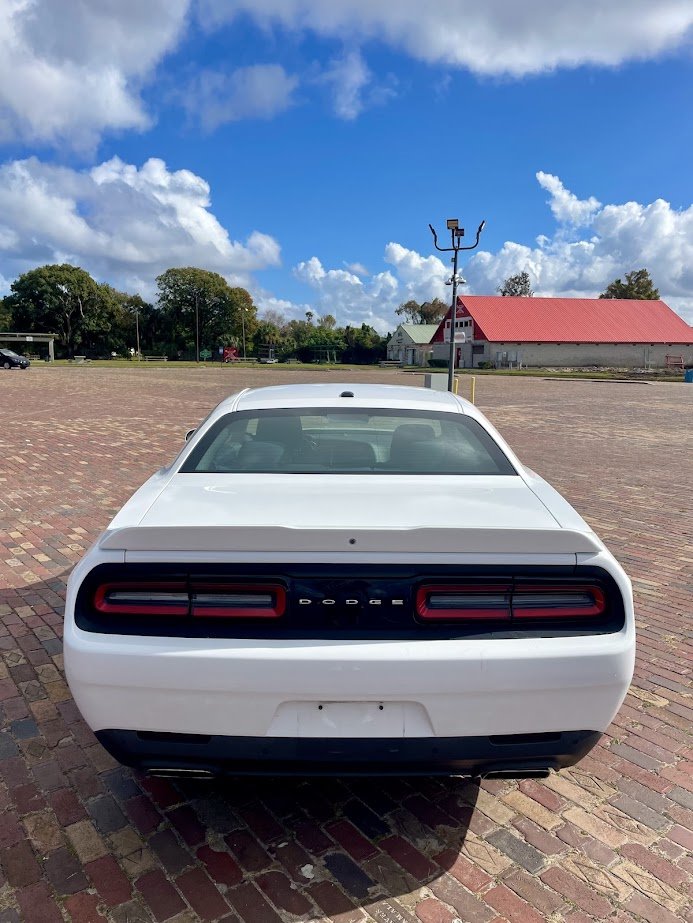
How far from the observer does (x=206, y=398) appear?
73.6 ft

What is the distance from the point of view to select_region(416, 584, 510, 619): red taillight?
6.81 ft

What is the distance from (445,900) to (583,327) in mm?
80751

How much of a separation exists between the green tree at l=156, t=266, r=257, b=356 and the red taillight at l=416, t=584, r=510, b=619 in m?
100

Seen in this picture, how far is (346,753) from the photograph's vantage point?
2.02m

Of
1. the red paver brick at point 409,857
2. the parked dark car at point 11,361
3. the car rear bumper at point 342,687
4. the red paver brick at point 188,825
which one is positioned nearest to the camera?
the car rear bumper at point 342,687

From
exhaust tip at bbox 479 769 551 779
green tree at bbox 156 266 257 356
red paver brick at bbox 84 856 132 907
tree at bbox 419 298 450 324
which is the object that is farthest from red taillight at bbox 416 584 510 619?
tree at bbox 419 298 450 324

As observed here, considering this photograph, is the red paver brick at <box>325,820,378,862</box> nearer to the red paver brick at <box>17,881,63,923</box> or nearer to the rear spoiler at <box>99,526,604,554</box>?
the red paver brick at <box>17,881,63,923</box>

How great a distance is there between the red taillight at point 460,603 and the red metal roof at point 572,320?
74143 millimetres

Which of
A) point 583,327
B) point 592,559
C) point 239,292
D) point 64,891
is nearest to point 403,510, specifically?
point 592,559

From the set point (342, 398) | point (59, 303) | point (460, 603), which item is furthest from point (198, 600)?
point (59, 303)

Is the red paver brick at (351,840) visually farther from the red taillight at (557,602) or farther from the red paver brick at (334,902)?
the red taillight at (557,602)

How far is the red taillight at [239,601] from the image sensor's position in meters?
2.06

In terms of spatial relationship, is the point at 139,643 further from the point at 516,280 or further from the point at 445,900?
the point at 516,280

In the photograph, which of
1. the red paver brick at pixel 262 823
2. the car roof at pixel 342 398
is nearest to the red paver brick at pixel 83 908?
the red paver brick at pixel 262 823
